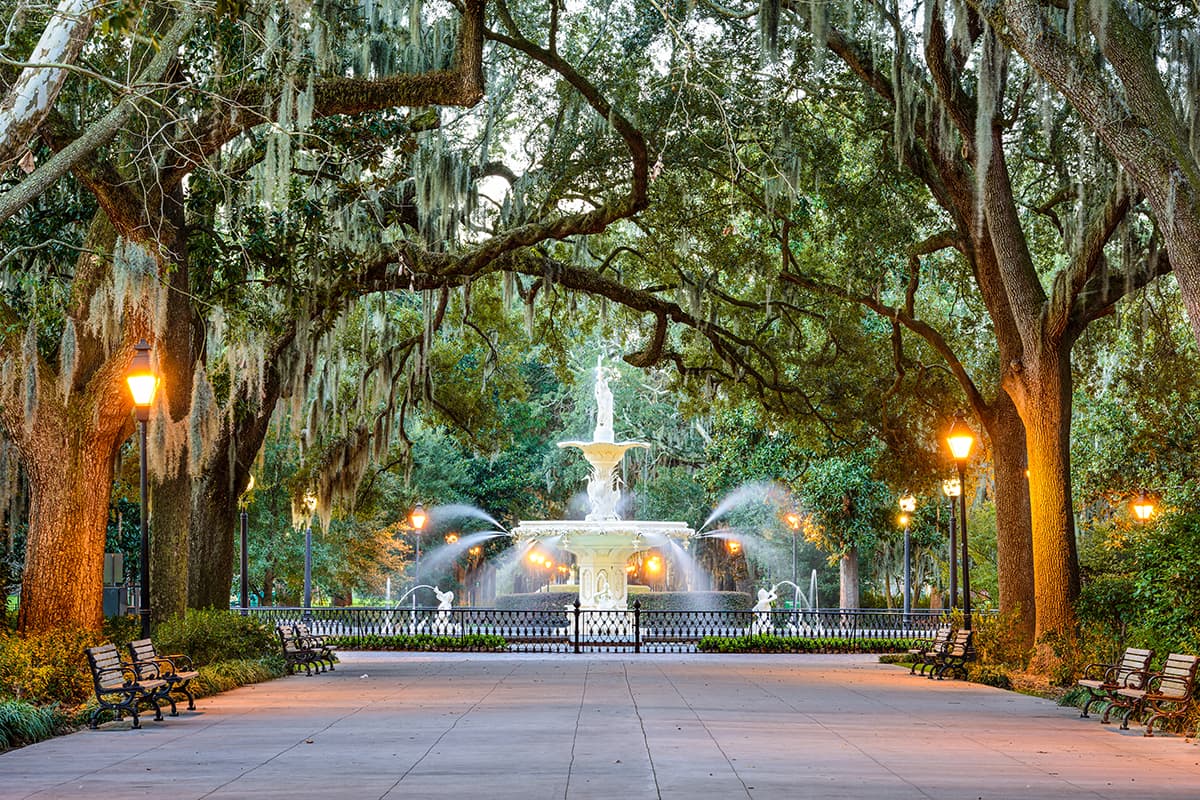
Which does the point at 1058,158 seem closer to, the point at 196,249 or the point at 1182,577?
the point at 1182,577

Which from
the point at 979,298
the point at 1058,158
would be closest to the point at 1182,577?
the point at 1058,158

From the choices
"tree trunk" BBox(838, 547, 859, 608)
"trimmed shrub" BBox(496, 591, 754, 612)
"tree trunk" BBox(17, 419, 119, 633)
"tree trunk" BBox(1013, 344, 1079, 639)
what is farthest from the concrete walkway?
"trimmed shrub" BBox(496, 591, 754, 612)

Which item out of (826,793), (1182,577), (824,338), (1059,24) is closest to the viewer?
(826,793)

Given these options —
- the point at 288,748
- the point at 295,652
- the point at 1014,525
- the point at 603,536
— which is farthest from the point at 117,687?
the point at 603,536

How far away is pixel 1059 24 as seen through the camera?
16.1 meters

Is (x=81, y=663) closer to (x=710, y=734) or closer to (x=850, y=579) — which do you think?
(x=710, y=734)

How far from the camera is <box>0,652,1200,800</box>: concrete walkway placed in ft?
31.1

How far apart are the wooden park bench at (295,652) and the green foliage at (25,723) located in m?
8.49

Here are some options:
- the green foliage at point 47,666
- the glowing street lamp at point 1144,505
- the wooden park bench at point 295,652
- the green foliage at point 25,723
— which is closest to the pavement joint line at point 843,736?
the wooden park bench at point 295,652

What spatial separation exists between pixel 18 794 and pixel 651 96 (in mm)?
14885

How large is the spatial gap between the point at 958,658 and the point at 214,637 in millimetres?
11053

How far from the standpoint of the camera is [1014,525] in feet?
67.9

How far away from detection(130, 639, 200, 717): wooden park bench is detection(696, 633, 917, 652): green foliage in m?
16.0

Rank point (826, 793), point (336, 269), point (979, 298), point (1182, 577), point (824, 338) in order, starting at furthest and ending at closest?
point (824, 338) → point (979, 298) → point (336, 269) → point (1182, 577) → point (826, 793)
